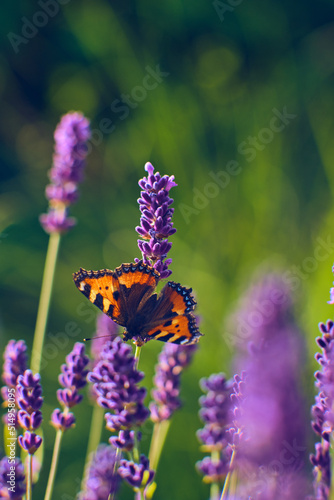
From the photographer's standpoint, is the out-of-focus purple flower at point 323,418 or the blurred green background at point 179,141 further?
the blurred green background at point 179,141

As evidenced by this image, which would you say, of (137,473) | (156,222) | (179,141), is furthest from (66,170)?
(179,141)

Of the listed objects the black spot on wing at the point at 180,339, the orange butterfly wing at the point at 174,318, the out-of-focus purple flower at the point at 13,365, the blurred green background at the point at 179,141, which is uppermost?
the blurred green background at the point at 179,141

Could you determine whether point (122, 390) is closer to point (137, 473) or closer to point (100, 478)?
point (137, 473)

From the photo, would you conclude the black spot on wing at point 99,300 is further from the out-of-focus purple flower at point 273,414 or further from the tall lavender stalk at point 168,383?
the out-of-focus purple flower at point 273,414

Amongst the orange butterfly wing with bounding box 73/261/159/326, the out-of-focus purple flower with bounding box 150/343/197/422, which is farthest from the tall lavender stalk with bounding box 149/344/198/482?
the orange butterfly wing with bounding box 73/261/159/326

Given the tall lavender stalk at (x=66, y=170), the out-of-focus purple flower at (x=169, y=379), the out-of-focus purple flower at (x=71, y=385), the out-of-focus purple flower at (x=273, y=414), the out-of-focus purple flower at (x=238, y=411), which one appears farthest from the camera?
the tall lavender stalk at (x=66, y=170)

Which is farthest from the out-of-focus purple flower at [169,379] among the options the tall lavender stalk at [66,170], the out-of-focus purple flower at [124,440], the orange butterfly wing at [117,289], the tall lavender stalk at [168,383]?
the tall lavender stalk at [66,170]

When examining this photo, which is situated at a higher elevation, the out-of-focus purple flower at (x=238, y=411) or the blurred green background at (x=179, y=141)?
the blurred green background at (x=179, y=141)
